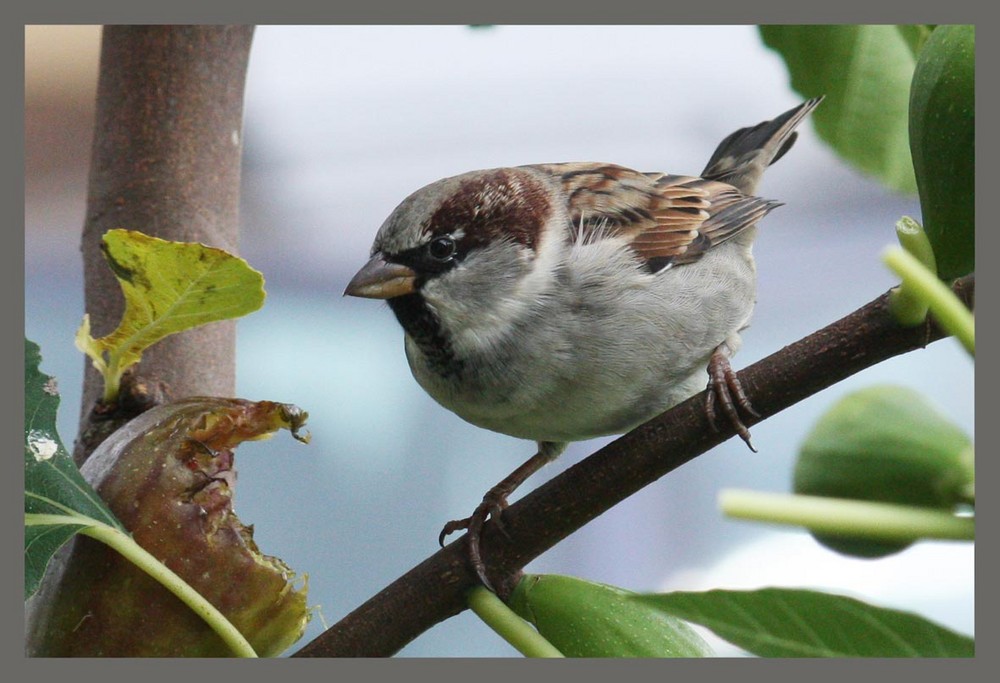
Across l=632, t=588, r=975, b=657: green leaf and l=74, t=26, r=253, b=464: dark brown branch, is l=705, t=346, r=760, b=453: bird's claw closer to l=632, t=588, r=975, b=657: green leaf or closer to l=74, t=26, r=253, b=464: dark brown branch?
l=632, t=588, r=975, b=657: green leaf

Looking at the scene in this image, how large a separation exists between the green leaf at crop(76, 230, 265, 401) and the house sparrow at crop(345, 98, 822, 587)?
159 mm

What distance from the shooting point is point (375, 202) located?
1201 mm

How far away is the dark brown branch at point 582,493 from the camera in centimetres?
61

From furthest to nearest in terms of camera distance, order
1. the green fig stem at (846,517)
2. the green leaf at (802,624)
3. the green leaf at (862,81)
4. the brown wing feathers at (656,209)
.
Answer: the brown wing feathers at (656,209), the green leaf at (862,81), the green leaf at (802,624), the green fig stem at (846,517)

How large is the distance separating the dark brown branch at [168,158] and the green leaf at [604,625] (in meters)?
0.38

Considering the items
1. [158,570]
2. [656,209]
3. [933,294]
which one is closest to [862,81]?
[656,209]

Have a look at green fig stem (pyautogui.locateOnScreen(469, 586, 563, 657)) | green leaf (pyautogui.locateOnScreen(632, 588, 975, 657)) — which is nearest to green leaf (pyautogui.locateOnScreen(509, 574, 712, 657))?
green fig stem (pyautogui.locateOnScreen(469, 586, 563, 657))

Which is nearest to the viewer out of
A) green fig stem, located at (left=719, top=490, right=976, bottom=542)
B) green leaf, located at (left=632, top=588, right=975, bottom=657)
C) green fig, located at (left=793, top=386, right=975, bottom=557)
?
green fig stem, located at (left=719, top=490, right=976, bottom=542)

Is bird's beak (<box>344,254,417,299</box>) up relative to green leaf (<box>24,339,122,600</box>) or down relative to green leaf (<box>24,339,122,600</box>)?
up

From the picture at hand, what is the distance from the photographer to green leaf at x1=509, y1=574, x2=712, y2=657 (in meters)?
0.63

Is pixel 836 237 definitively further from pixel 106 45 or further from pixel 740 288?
pixel 106 45

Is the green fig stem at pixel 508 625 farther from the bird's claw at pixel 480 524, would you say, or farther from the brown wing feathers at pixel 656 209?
the brown wing feathers at pixel 656 209

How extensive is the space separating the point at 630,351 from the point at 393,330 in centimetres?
24

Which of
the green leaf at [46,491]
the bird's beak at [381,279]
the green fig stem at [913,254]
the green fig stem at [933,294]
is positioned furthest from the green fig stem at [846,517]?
the bird's beak at [381,279]
